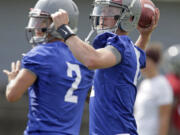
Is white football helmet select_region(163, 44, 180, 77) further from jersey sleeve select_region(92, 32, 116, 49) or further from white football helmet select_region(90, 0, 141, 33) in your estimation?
jersey sleeve select_region(92, 32, 116, 49)

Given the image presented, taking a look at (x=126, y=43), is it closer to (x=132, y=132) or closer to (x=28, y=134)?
(x=132, y=132)

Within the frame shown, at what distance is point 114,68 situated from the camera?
4.69 metres

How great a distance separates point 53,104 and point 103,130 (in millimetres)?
443

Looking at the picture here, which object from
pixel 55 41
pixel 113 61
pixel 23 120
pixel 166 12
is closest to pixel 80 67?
pixel 55 41

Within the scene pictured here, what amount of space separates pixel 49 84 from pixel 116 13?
0.76 meters

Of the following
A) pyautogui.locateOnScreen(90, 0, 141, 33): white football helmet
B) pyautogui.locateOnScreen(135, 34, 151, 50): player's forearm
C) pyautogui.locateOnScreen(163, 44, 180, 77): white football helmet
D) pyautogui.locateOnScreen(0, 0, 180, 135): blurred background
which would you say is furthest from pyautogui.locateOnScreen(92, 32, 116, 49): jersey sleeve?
pyautogui.locateOnScreen(0, 0, 180, 135): blurred background

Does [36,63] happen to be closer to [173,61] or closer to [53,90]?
[53,90]

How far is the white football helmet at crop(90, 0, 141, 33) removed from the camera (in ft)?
16.0

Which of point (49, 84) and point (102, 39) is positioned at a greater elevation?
point (102, 39)

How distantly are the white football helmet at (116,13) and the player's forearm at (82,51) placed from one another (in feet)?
1.67

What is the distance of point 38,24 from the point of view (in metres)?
5.14

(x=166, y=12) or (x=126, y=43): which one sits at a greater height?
(x=126, y=43)

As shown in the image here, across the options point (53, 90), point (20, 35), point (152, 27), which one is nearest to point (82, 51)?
point (53, 90)

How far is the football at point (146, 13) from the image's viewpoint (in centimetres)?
518
